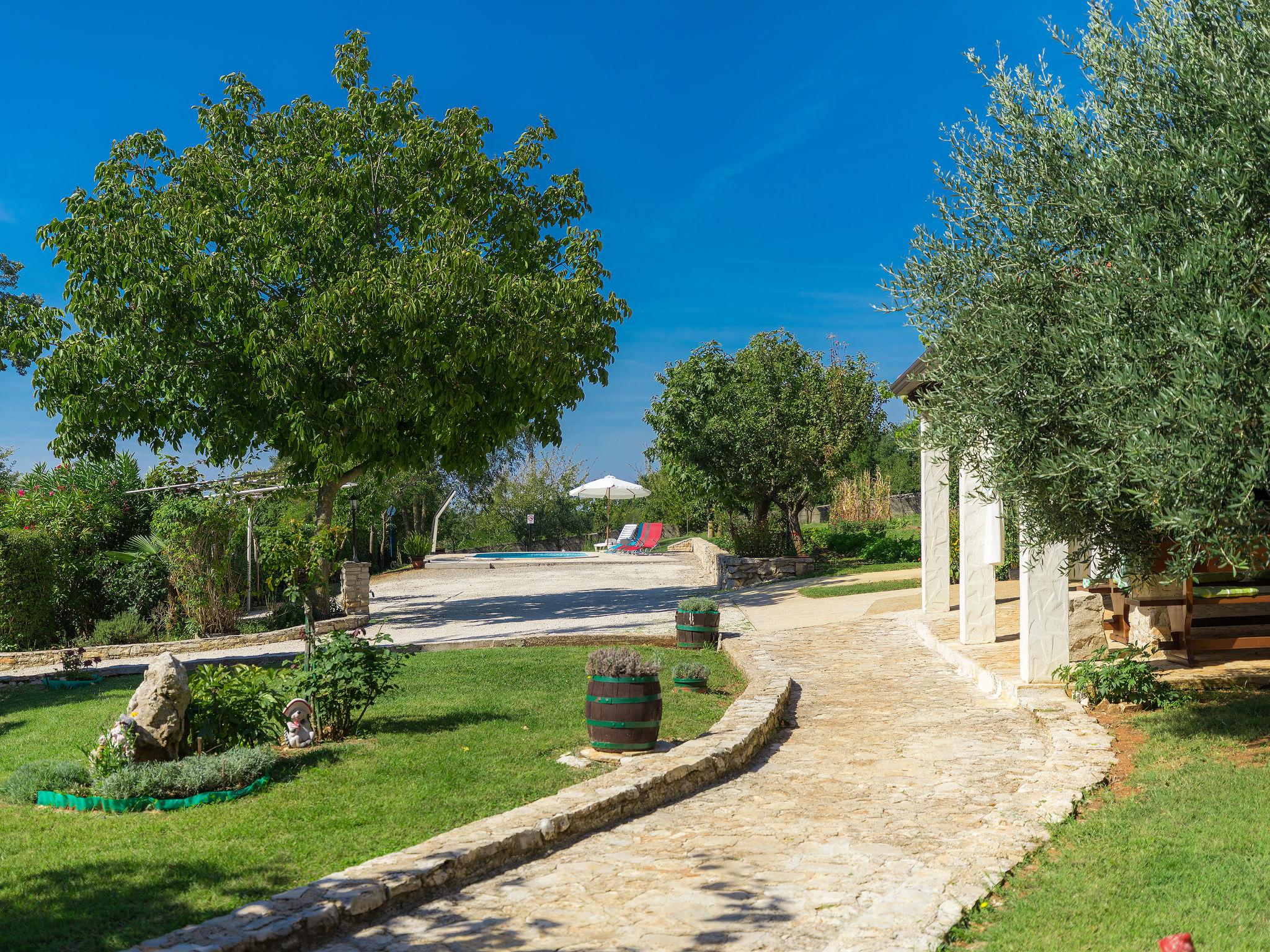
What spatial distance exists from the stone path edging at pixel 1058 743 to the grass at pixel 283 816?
269cm

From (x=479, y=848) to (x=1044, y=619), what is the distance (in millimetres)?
5947

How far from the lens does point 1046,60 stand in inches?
257

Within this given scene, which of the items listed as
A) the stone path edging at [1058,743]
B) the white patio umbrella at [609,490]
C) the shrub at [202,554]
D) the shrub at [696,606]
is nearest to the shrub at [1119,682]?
the stone path edging at [1058,743]

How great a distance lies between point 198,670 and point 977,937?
5.54 m

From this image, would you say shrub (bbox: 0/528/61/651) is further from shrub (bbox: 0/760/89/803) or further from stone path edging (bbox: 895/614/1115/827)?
stone path edging (bbox: 895/614/1115/827)

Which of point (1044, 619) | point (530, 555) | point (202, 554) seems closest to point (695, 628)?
point (1044, 619)

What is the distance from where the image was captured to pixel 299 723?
7.39 metres

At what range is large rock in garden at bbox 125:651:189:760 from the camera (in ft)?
21.2

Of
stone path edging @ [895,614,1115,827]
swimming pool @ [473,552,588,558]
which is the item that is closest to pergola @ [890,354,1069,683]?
stone path edging @ [895,614,1115,827]

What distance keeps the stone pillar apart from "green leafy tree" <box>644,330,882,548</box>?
906 centimetres

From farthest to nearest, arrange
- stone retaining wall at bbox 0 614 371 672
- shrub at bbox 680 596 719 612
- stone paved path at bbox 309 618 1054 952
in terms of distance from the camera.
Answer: stone retaining wall at bbox 0 614 371 672 < shrub at bbox 680 596 719 612 < stone paved path at bbox 309 618 1054 952

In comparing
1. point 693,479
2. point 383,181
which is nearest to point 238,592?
point 383,181

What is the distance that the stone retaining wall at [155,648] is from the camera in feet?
44.8

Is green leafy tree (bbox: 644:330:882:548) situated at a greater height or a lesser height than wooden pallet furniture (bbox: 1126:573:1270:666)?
greater
